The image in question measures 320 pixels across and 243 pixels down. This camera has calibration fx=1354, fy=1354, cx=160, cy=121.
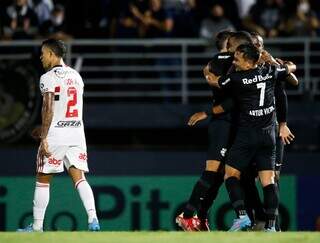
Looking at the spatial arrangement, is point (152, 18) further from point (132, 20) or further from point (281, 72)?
point (281, 72)

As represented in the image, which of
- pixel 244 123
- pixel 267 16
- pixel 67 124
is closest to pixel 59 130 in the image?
pixel 67 124

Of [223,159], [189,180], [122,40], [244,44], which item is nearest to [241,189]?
[223,159]

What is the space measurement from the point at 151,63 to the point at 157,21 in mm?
813

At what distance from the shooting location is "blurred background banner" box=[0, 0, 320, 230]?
19.8 metres

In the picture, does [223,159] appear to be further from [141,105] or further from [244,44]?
[141,105]

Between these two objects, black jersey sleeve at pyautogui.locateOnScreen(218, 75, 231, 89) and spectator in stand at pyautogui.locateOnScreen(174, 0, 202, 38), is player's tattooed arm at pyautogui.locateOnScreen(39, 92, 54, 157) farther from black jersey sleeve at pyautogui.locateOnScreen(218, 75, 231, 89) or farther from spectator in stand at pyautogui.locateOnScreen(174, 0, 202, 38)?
spectator in stand at pyautogui.locateOnScreen(174, 0, 202, 38)

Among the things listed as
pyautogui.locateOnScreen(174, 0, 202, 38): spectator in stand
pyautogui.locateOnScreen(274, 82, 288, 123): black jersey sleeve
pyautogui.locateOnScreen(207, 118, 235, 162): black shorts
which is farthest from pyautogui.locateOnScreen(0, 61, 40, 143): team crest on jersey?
pyautogui.locateOnScreen(274, 82, 288, 123): black jersey sleeve

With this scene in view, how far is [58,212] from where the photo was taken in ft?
64.7

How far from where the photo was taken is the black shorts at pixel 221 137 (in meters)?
15.5

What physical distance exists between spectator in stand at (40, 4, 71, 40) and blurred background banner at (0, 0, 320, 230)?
2cm

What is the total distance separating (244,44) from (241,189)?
181cm

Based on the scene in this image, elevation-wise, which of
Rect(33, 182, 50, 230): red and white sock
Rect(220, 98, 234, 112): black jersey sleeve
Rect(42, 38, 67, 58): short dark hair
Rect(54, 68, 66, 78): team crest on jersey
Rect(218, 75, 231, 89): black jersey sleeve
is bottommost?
Rect(33, 182, 50, 230): red and white sock

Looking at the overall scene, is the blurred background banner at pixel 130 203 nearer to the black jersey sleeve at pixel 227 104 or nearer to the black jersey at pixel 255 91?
the black jersey sleeve at pixel 227 104

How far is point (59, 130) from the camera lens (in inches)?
597
